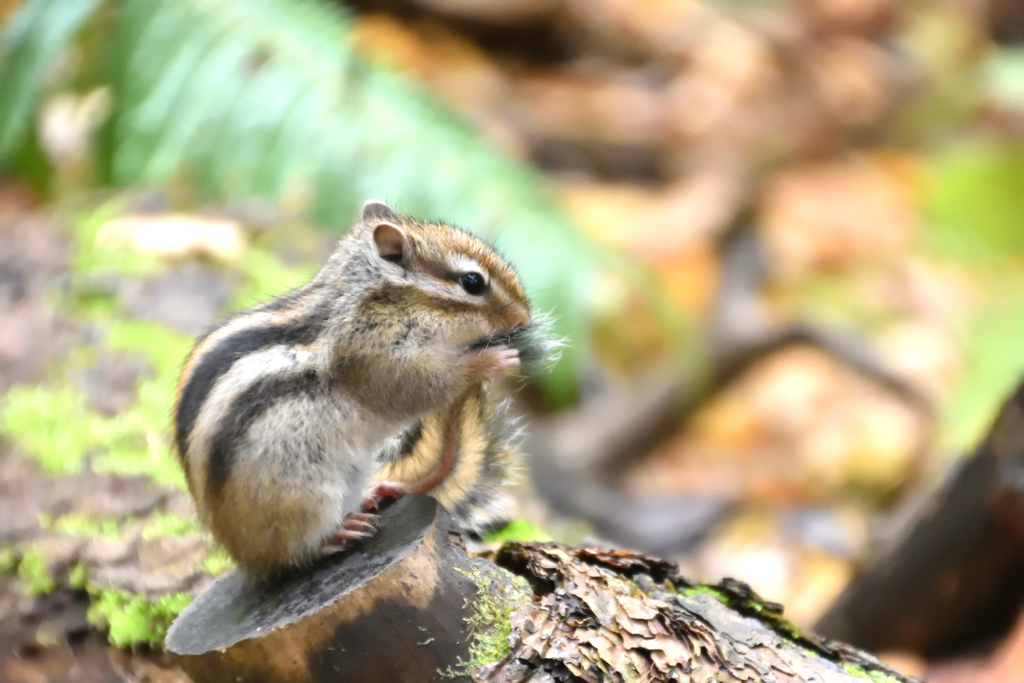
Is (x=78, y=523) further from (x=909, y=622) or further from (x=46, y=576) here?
(x=909, y=622)

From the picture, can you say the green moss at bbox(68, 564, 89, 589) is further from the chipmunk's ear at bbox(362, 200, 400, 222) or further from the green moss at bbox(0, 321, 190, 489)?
the chipmunk's ear at bbox(362, 200, 400, 222)

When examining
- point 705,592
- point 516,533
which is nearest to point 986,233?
point 516,533

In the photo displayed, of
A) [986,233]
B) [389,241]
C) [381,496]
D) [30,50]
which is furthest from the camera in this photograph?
[986,233]

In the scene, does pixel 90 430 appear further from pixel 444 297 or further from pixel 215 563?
pixel 444 297

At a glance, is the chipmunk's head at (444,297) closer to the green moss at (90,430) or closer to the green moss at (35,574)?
the green moss at (90,430)

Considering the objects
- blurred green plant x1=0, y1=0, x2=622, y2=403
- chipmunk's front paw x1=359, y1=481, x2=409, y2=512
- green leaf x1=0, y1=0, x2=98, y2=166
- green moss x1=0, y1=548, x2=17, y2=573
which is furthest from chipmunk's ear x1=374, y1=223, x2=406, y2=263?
green leaf x1=0, y1=0, x2=98, y2=166

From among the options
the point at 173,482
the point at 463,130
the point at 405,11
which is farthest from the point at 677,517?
the point at 405,11
